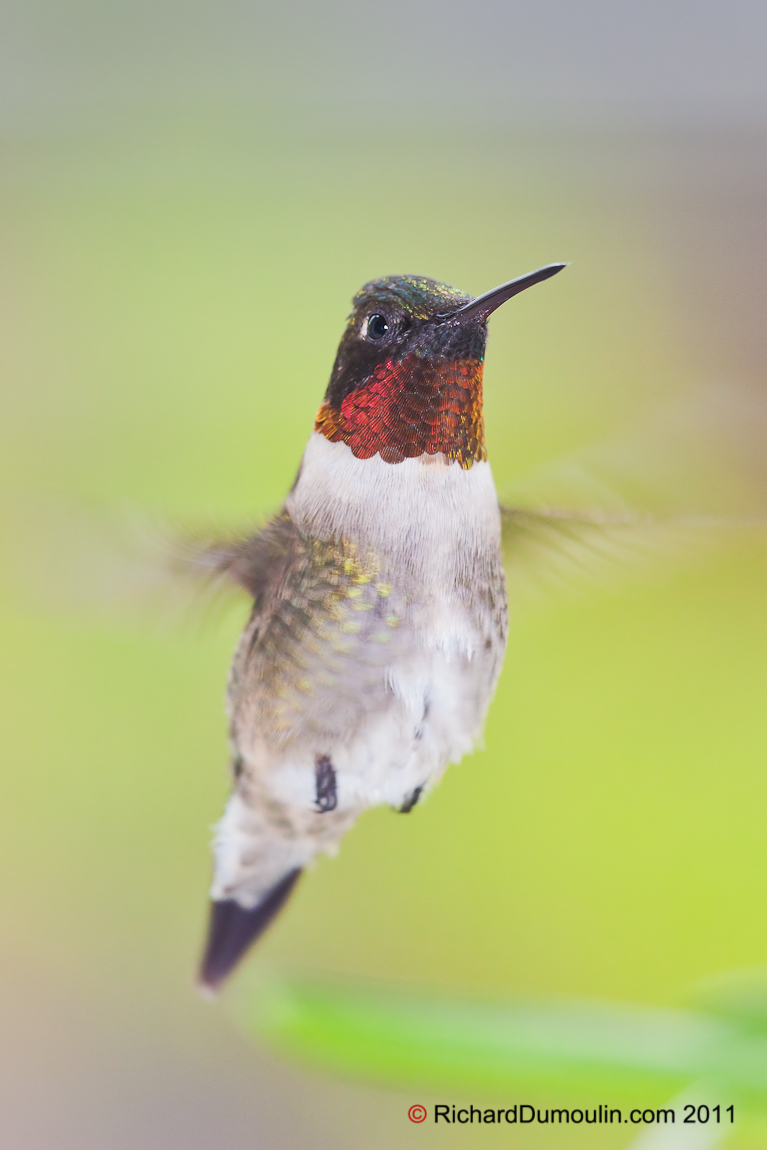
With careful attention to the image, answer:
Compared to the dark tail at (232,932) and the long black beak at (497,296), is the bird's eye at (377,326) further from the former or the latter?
the dark tail at (232,932)

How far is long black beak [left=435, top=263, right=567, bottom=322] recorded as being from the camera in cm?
33

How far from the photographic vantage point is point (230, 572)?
1.65ft

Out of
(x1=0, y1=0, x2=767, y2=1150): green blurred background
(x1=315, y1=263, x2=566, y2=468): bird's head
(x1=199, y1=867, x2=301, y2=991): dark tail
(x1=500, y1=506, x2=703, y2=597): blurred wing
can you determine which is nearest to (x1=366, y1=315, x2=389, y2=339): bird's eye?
(x1=315, y1=263, x2=566, y2=468): bird's head

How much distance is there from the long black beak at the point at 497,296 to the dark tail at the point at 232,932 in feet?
1.36

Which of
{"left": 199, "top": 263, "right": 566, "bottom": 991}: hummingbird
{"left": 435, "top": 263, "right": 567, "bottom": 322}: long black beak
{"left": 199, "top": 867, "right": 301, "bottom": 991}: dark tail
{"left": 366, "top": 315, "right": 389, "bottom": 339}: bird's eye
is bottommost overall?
{"left": 199, "top": 867, "right": 301, "bottom": 991}: dark tail

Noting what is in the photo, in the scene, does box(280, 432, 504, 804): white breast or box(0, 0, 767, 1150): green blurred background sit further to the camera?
box(0, 0, 767, 1150): green blurred background

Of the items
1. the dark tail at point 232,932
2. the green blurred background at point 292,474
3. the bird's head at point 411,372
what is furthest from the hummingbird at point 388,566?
the green blurred background at point 292,474

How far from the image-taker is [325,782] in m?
0.48

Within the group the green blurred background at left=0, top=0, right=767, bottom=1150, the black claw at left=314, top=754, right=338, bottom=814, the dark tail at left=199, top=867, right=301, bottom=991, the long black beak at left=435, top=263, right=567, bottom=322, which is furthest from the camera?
the green blurred background at left=0, top=0, right=767, bottom=1150

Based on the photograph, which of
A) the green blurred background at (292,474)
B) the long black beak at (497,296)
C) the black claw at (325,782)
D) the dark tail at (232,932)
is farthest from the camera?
the green blurred background at (292,474)

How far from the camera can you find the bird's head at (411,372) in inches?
15.0

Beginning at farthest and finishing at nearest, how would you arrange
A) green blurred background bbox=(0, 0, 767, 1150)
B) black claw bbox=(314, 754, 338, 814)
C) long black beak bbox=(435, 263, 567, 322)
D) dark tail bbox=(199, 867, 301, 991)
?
green blurred background bbox=(0, 0, 767, 1150), dark tail bbox=(199, 867, 301, 991), black claw bbox=(314, 754, 338, 814), long black beak bbox=(435, 263, 567, 322)

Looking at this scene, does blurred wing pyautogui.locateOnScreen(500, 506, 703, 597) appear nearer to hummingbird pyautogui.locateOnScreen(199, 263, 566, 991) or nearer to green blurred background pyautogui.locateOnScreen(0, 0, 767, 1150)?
hummingbird pyautogui.locateOnScreen(199, 263, 566, 991)

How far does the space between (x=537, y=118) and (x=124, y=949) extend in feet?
4.53
